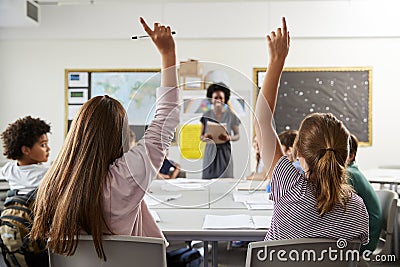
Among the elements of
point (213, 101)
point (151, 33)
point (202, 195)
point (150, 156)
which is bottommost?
point (202, 195)

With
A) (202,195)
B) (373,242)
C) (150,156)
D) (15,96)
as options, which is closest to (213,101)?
(150,156)

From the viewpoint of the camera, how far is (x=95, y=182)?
1.43 metres

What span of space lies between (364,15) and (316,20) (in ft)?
1.71

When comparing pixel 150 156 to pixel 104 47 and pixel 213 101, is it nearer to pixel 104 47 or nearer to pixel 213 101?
pixel 213 101

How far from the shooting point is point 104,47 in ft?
19.4

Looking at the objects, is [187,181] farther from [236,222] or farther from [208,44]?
[208,44]

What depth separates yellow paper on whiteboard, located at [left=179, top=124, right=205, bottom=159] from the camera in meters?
1.22

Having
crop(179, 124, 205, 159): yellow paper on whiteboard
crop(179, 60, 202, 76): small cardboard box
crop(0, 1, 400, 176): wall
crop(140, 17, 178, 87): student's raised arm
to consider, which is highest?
crop(0, 1, 400, 176): wall

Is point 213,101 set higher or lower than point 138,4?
lower

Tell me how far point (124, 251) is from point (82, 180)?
0.74ft

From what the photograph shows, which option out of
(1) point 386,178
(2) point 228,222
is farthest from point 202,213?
(1) point 386,178

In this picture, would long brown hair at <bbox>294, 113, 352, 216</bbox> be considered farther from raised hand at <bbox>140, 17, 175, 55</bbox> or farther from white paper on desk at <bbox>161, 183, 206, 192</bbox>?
raised hand at <bbox>140, 17, 175, 55</bbox>

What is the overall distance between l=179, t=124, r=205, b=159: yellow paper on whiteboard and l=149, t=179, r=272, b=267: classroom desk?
9 cm

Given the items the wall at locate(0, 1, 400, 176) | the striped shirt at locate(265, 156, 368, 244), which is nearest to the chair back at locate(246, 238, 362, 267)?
the striped shirt at locate(265, 156, 368, 244)
